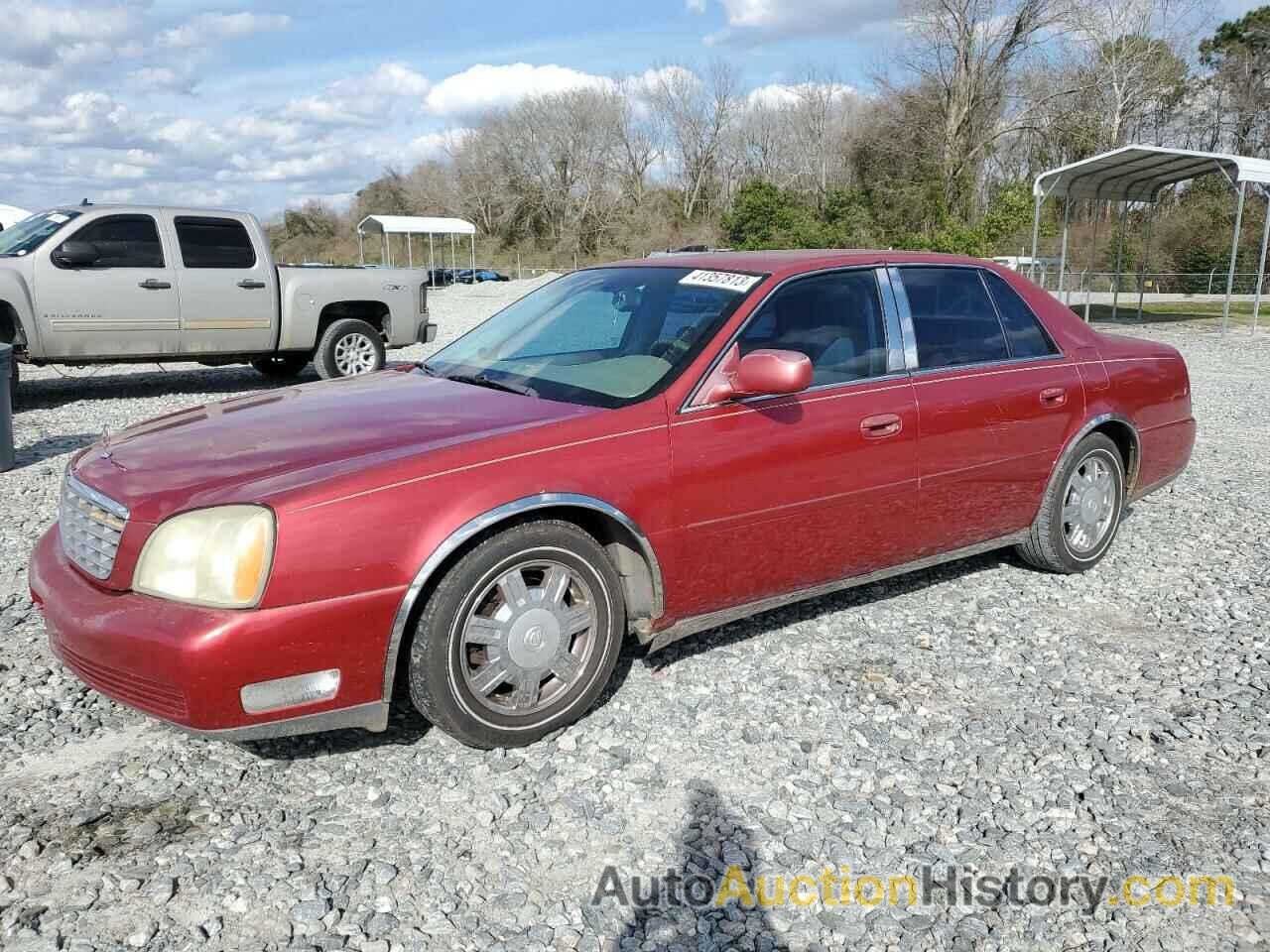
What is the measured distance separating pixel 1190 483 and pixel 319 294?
885cm

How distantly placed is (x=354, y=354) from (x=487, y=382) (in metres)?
8.17

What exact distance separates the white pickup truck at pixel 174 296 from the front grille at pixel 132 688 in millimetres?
7522

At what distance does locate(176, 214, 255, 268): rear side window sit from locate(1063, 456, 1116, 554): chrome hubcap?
899 cm

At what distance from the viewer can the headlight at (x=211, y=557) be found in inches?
113

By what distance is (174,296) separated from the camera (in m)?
10.5

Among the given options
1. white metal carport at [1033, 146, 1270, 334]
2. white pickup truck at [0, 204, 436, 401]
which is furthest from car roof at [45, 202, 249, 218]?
white metal carport at [1033, 146, 1270, 334]

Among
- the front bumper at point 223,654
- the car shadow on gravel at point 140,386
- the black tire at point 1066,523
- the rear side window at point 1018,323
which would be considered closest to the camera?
the front bumper at point 223,654

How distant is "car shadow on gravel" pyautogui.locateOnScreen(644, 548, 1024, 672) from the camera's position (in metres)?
4.26

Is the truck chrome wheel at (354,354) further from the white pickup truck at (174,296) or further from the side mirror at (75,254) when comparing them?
the side mirror at (75,254)

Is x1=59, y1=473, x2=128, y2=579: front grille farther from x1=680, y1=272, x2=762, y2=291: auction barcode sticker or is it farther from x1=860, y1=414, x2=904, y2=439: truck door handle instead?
x1=860, y1=414, x2=904, y2=439: truck door handle

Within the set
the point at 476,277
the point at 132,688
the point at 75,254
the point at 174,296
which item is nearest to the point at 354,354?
the point at 174,296

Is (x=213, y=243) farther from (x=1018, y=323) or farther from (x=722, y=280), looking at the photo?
(x=1018, y=323)

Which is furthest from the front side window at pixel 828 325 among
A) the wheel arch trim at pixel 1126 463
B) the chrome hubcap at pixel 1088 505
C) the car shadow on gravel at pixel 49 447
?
the car shadow on gravel at pixel 49 447

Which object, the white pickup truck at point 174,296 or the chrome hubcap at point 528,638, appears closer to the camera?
the chrome hubcap at point 528,638
